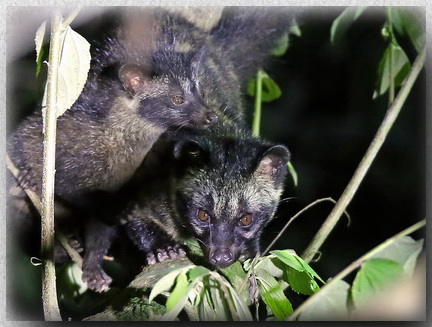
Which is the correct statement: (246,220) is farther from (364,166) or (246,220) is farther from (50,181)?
(50,181)

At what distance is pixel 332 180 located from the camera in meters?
2.58

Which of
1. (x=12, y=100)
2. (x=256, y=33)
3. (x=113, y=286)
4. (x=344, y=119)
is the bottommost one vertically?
(x=113, y=286)

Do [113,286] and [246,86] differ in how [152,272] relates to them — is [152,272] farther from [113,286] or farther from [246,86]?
[246,86]

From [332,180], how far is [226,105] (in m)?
0.54

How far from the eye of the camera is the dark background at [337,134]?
249 cm

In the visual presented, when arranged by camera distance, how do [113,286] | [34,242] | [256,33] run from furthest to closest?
[256,33]
[113,286]
[34,242]

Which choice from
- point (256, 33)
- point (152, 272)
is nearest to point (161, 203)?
point (152, 272)

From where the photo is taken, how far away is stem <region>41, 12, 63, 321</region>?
2.29 m

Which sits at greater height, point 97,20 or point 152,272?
point 97,20

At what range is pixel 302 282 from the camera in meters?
2.23

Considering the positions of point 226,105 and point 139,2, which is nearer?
point 139,2

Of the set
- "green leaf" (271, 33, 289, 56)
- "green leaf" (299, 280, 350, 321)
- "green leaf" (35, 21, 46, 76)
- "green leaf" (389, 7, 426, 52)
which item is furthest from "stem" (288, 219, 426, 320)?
"green leaf" (35, 21, 46, 76)

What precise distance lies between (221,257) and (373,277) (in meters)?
0.59

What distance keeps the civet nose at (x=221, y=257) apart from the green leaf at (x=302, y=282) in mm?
229
